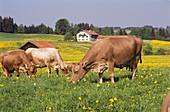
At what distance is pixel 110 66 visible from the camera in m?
8.77

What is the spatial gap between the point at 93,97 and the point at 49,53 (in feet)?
29.3

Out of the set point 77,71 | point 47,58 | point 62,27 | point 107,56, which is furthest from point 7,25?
point 107,56

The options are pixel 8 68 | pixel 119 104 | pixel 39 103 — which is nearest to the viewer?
pixel 119 104

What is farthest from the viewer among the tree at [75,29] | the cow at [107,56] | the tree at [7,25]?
the tree at [75,29]

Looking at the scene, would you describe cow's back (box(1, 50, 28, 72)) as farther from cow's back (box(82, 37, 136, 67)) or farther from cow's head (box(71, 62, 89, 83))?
cow's back (box(82, 37, 136, 67))

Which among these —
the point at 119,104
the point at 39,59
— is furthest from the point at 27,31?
the point at 119,104

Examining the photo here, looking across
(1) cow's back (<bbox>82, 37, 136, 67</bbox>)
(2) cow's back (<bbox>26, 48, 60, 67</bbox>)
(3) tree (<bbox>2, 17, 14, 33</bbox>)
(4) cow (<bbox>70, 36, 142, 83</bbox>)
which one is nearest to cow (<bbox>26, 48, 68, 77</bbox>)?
(2) cow's back (<bbox>26, 48, 60, 67</bbox>)

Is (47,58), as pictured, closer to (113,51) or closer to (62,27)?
(113,51)

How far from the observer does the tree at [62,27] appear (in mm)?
170000

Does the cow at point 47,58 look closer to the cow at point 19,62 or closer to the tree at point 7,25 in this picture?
the cow at point 19,62

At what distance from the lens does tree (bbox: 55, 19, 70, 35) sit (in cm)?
17000

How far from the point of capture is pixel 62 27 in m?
170

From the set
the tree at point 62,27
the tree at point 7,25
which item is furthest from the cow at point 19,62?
the tree at point 62,27

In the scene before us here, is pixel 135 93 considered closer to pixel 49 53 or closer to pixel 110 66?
pixel 110 66
